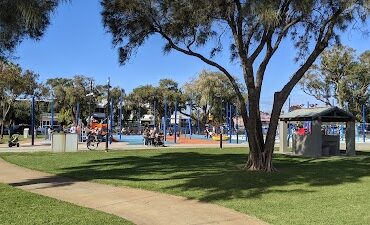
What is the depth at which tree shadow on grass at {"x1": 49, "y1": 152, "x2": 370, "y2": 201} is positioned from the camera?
40.8ft

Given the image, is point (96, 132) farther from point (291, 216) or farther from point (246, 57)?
point (291, 216)

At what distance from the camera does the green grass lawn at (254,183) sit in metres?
9.78

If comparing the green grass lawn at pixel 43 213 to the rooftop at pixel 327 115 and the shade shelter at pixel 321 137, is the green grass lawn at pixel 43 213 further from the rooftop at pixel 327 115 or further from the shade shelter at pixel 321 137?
the rooftop at pixel 327 115

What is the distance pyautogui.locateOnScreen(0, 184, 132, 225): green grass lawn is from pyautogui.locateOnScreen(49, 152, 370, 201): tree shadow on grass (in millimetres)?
2788

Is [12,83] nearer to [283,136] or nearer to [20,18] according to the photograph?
[283,136]

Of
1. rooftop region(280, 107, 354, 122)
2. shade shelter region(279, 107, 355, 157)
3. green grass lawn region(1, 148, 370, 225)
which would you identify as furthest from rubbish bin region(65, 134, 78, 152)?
rooftop region(280, 107, 354, 122)

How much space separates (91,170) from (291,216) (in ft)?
29.1

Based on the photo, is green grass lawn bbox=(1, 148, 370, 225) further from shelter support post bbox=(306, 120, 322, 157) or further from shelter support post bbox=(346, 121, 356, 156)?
shelter support post bbox=(346, 121, 356, 156)

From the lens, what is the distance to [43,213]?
9250mm

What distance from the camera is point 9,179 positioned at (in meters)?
14.4

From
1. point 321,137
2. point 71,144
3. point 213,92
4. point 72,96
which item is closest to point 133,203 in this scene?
point 71,144

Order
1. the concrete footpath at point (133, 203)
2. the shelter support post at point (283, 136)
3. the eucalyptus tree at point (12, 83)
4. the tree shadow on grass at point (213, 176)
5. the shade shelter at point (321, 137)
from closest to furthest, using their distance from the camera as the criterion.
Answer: the concrete footpath at point (133, 203)
the tree shadow on grass at point (213, 176)
the shade shelter at point (321, 137)
the shelter support post at point (283, 136)
the eucalyptus tree at point (12, 83)

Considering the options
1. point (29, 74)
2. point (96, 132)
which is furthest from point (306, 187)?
point (29, 74)

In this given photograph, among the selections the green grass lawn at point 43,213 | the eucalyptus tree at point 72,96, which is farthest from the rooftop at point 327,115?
the eucalyptus tree at point 72,96
